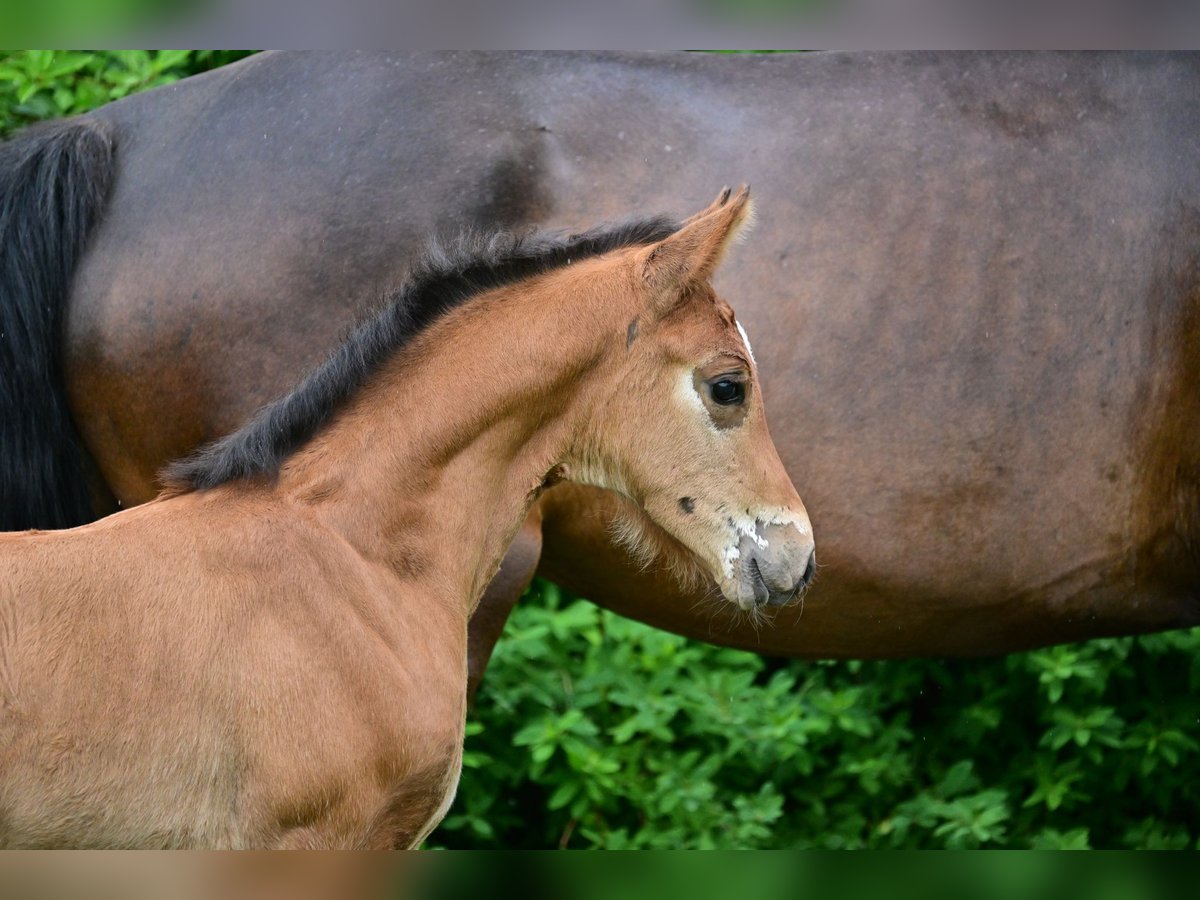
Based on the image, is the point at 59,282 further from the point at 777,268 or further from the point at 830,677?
the point at 830,677

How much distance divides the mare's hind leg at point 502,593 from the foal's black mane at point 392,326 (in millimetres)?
785

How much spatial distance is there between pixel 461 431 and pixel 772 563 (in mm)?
714

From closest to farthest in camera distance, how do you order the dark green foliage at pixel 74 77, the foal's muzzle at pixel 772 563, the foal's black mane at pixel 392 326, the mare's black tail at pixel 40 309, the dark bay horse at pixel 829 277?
1. the foal's black mane at pixel 392 326
2. the foal's muzzle at pixel 772 563
3. the mare's black tail at pixel 40 309
4. the dark bay horse at pixel 829 277
5. the dark green foliage at pixel 74 77

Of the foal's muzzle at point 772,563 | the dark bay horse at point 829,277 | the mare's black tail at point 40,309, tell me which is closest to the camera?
the foal's muzzle at point 772,563

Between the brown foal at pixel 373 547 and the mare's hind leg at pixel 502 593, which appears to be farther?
the mare's hind leg at pixel 502 593

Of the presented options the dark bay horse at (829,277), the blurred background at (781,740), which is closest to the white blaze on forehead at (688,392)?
the dark bay horse at (829,277)

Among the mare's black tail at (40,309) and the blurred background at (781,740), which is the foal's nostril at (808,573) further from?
the mare's black tail at (40,309)

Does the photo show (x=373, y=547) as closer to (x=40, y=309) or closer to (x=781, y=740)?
(x=40, y=309)

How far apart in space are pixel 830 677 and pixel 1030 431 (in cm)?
208

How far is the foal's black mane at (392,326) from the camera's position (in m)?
2.68

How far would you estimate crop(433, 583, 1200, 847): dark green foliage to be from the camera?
4.66 metres

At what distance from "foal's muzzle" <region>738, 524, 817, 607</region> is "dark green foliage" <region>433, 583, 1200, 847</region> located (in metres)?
1.84

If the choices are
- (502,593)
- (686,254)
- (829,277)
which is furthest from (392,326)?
(829,277)

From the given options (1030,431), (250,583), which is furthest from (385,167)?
(1030,431)
